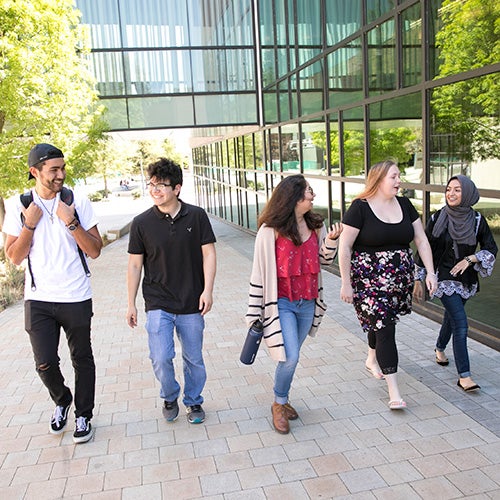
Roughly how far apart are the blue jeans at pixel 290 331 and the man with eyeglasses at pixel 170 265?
1.77 ft

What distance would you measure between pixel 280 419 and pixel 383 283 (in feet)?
4.03

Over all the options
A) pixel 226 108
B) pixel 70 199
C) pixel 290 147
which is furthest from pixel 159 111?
pixel 70 199

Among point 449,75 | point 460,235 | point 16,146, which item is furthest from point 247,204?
point 460,235

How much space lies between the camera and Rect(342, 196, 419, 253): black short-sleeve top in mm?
3928

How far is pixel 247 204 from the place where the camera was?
57.1ft

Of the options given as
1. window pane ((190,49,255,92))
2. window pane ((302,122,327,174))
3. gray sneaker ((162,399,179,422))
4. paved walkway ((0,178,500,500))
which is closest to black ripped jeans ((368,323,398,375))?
paved walkway ((0,178,500,500))

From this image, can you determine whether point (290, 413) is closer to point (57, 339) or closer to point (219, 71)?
point (57, 339)

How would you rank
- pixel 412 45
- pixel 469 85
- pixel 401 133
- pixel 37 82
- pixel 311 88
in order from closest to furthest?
1. pixel 469 85
2. pixel 412 45
3. pixel 401 133
4. pixel 311 88
5. pixel 37 82

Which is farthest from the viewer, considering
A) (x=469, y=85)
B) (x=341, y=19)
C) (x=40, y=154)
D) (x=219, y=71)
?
(x=219, y=71)

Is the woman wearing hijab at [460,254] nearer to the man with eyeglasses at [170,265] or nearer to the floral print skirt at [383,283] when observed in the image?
the floral print skirt at [383,283]

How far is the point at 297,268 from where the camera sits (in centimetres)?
369

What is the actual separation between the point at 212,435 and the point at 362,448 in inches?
41.1

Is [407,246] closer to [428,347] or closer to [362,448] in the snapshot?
[362,448]

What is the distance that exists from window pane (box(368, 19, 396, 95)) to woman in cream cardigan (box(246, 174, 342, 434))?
418 cm
